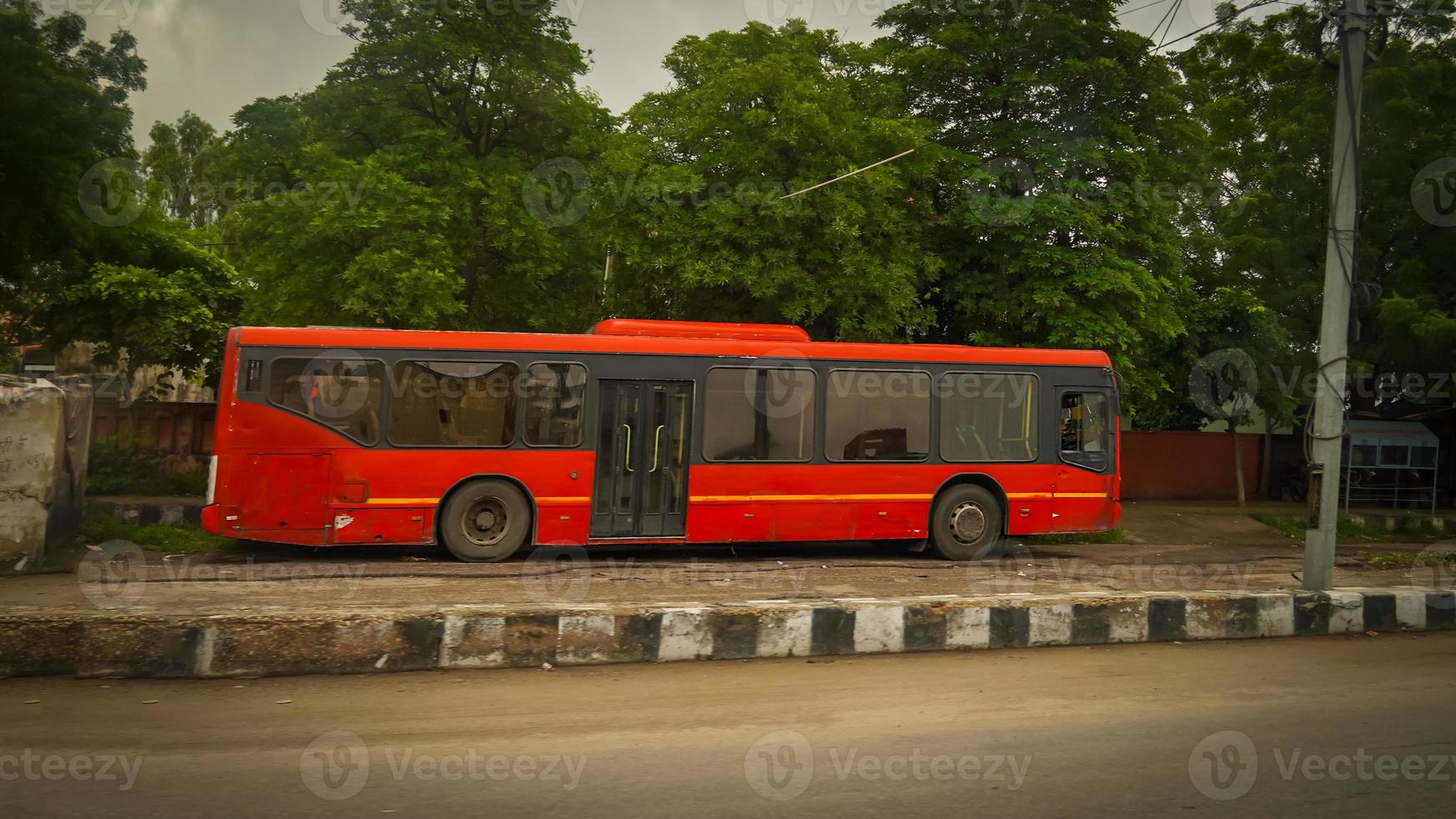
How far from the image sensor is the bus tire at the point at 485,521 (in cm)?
1173

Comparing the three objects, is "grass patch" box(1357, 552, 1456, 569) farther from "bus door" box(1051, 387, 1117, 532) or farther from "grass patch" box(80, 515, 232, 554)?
"grass patch" box(80, 515, 232, 554)

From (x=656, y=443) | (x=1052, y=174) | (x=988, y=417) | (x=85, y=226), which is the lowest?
(x=656, y=443)

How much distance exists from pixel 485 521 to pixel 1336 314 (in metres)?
9.09

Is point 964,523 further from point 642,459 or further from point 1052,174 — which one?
point 1052,174

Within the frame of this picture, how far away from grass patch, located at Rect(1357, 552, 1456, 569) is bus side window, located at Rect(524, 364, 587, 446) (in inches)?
411

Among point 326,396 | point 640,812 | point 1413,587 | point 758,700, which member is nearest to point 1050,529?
point 1413,587

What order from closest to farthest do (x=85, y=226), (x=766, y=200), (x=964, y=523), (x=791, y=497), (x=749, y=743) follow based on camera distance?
(x=749, y=743), (x=791, y=497), (x=964, y=523), (x=766, y=200), (x=85, y=226)

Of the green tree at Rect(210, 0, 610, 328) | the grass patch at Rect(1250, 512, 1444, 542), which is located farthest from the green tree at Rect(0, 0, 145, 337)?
the grass patch at Rect(1250, 512, 1444, 542)

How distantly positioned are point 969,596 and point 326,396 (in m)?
7.44

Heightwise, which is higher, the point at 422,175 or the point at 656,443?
the point at 422,175

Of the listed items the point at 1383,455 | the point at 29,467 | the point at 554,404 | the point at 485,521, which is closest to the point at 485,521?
the point at 485,521

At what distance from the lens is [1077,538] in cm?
1727

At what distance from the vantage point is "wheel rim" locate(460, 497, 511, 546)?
1181 centimetres

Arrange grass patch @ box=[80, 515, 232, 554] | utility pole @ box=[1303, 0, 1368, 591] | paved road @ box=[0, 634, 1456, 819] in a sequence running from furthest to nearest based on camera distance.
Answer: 1. grass patch @ box=[80, 515, 232, 554]
2. utility pole @ box=[1303, 0, 1368, 591]
3. paved road @ box=[0, 634, 1456, 819]
